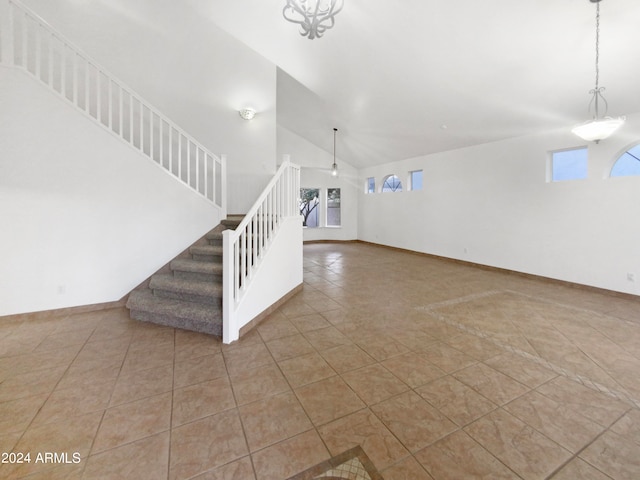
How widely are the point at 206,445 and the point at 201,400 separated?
Result: 0.40 metres

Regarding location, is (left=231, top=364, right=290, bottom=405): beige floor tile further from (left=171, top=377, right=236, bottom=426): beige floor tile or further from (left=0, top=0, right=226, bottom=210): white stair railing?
(left=0, top=0, right=226, bottom=210): white stair railing

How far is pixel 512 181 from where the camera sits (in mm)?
5527

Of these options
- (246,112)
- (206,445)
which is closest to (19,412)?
(206,445)

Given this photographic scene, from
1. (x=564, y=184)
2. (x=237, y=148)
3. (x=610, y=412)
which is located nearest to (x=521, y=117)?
(x=564, y=184)

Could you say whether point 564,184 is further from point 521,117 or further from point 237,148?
point 237,148

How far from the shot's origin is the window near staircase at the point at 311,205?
10.3 m

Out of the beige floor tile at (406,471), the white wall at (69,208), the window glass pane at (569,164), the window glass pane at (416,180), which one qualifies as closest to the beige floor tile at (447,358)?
the beige floor tile at (406,471)

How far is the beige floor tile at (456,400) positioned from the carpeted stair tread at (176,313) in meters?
2.04

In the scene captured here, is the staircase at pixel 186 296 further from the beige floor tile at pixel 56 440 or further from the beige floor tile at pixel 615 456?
the beige floor tile at pixel 615 456

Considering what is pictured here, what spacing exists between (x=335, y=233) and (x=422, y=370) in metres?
8.24

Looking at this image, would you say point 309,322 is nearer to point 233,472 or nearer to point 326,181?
point 233,472

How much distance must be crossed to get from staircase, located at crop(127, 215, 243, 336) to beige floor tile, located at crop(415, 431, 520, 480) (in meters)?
2.14

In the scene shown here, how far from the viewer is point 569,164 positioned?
4.79 meters

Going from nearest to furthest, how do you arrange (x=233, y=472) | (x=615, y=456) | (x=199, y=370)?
(x=233, y=472), (x=615, y=456), (x=199, y=370)
